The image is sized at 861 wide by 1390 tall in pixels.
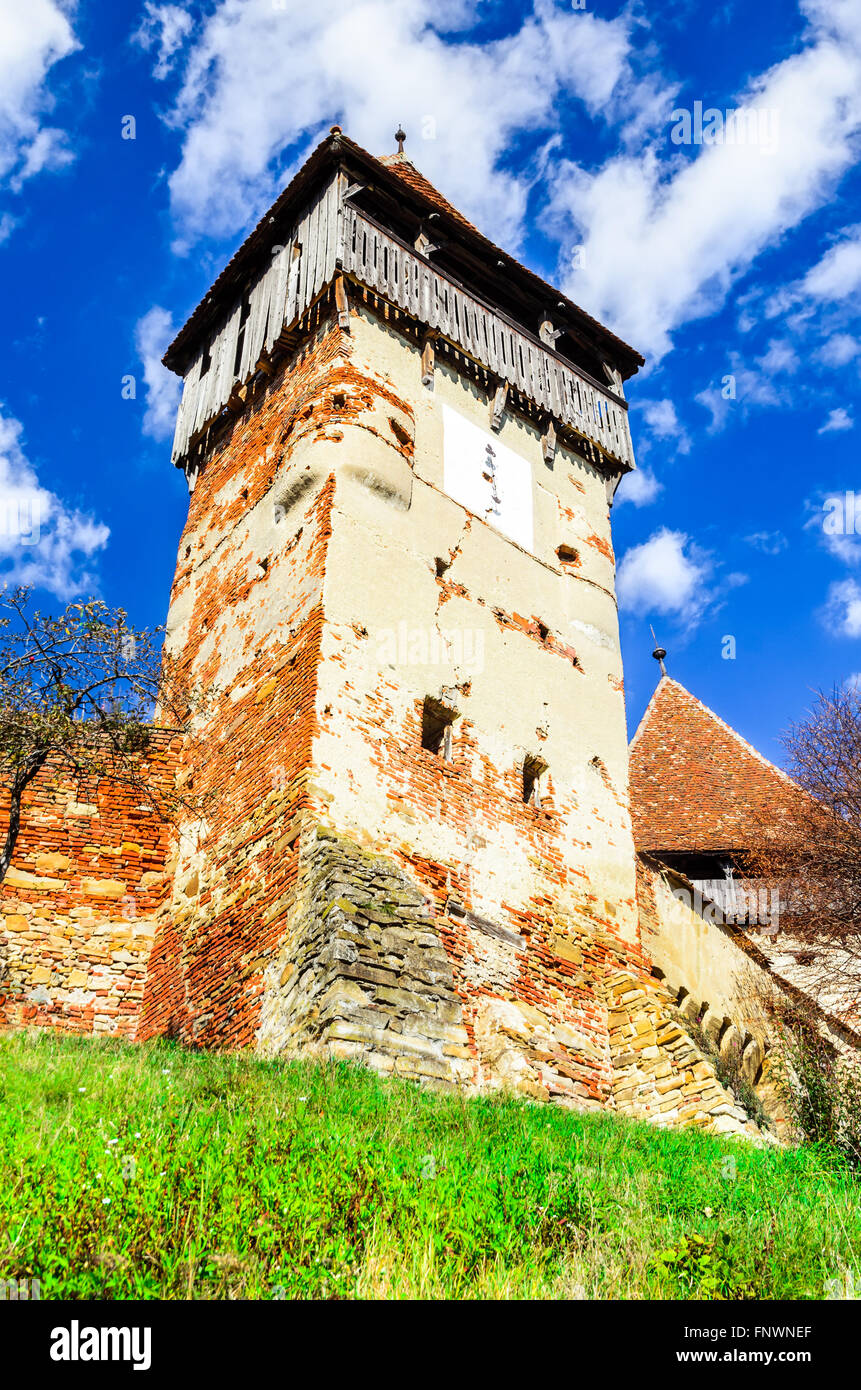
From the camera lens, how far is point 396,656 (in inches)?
479

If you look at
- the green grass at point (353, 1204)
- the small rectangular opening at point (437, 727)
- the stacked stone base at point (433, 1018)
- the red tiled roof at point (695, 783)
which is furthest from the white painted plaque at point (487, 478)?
the green grass at point (353, 1204)

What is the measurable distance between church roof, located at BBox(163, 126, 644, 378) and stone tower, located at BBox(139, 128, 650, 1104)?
5cm

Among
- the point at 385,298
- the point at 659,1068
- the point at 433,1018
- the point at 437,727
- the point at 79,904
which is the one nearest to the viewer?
the point at 433,1018

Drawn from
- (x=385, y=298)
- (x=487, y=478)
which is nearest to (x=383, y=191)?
(x=385, y=298)

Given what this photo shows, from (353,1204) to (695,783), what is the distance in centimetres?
1632

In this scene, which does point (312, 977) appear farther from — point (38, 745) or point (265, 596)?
point (265, 596)

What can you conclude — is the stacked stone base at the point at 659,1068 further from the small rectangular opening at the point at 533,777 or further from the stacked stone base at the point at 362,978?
the stacked stone base at the point at 362,978

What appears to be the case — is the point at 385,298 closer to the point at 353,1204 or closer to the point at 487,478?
the point at 487,478

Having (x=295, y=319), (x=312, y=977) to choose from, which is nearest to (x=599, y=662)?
(x=295, y=319)

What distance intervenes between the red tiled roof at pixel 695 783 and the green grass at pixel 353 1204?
38.6ft

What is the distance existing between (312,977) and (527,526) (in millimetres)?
8082

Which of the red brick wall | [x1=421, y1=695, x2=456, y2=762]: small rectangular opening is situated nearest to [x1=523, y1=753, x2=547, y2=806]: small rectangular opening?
[x1=421, y1=695, x2=456, y2=762]: small rectangular opening

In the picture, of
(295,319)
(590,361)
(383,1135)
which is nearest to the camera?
(383,1135)
